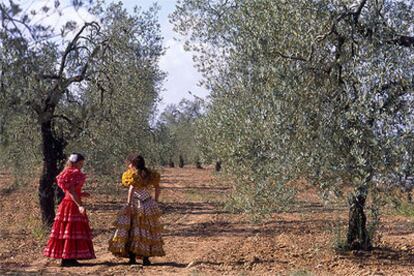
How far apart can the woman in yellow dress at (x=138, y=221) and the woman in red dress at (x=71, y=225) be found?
1.65 ft

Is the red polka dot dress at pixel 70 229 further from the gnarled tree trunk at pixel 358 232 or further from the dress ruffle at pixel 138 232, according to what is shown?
the gnarled tree trunk at pixel 358 232

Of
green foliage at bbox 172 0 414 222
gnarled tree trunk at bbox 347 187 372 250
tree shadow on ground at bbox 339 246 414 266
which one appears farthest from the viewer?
gnarled tree trunk at bbox 347 187 372 250

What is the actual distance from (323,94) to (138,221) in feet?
12.4

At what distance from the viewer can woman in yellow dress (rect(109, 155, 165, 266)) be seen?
11.1 m

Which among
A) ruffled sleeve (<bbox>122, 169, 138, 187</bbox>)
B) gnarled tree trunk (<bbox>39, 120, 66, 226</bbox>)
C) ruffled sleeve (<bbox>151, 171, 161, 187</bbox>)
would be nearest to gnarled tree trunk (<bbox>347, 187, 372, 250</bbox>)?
ruffled sleeve (<bbox>151, 171, 161, 187</bbox>)

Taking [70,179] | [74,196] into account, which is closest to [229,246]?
[74,196]

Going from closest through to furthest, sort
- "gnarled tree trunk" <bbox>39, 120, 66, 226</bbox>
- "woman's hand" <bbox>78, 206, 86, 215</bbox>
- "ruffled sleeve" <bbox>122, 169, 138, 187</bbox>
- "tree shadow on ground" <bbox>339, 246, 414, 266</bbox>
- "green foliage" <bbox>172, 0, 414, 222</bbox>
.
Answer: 1. "green foliage" <bbox>172, 0, 414, 222</bbox>
2. "woman's hand" <bbox>78, 206, 86, 215</bbox>
3. "ruffled sleeve" <bbox>122, 169, 138, 187</bbox>
4. "tree shadow on ground" <bbox>339, 246, 414, 266</bbox>
5. "gnarled tree trunk" <bbox>39, 120, 66, 226</bbox>

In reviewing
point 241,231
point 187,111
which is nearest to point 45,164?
point 241,231

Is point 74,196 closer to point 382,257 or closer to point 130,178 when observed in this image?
point 130,178

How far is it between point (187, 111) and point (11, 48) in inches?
2409

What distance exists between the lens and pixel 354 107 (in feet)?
29.2

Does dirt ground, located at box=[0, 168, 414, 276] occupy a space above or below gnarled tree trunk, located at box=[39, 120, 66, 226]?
below

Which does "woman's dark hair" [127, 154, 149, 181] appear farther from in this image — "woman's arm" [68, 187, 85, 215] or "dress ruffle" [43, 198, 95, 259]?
"dress ruffle" [43, 198, 95, 259]

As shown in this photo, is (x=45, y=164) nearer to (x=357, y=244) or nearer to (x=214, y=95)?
(x=214, y=95)
